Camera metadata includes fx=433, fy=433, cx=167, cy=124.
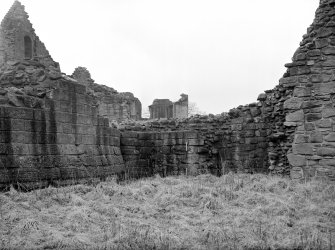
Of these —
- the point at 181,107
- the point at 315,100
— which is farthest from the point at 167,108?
the point at 315,100

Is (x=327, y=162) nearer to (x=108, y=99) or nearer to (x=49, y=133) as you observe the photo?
(x=49, y=133)

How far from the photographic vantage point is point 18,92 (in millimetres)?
10586

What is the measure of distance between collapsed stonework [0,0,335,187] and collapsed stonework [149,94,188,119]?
13.8 m

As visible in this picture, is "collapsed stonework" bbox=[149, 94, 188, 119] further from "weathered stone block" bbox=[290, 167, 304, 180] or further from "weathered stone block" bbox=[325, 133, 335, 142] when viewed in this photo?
"weathered stone block" bbox=[325, 133, 335, 142]

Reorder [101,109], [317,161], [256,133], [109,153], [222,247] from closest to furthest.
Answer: [222,247] → [317,161] → [109,153] → [256,133] → [101,109]

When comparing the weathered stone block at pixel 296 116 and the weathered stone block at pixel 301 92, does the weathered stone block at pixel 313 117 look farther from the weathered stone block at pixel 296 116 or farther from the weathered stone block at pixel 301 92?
the weathered stone block at pixel 301 92

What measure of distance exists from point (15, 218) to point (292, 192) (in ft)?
19.7

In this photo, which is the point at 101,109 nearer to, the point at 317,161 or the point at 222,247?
the point at 317,161

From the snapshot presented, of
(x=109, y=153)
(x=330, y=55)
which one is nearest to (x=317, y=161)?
(x=330, y=55)

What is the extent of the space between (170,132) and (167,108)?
15.5 m

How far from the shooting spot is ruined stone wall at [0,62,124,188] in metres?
9.59

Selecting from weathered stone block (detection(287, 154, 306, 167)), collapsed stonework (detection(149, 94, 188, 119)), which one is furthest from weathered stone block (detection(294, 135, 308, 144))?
collapsed stonework (detection(149, 94, 188, 119))

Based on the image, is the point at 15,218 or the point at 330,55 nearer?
the point at 15,218

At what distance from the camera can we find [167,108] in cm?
2994
